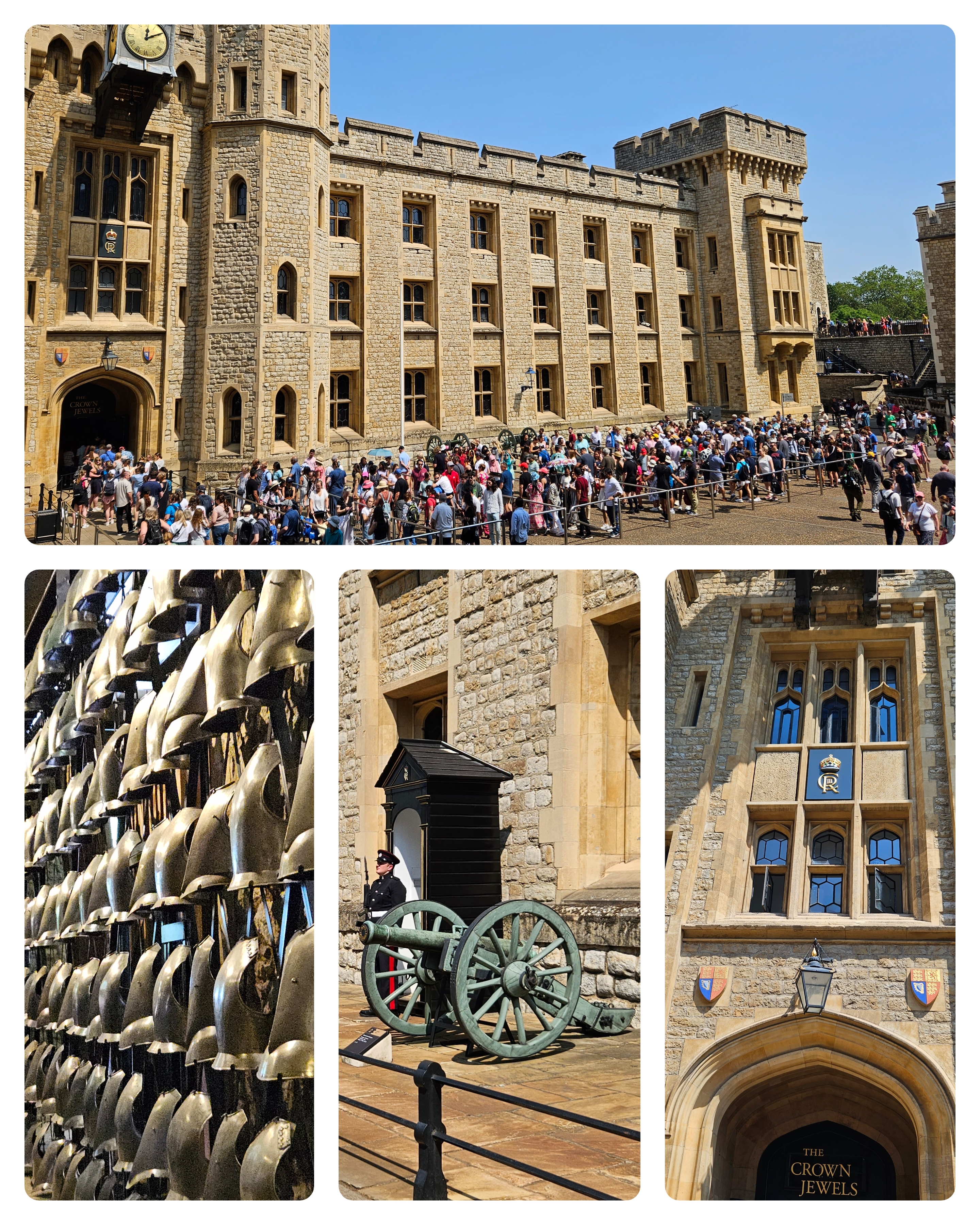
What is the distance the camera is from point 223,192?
1599 cm

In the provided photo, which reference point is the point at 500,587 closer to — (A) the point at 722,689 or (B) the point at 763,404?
(A) the point at 722,689

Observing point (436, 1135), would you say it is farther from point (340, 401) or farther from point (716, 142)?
point (716, 142)

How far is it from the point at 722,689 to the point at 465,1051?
208cm

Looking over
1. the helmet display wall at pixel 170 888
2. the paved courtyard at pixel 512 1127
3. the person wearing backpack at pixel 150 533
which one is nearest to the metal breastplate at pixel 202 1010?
the helmet display wall at pixel 170 888

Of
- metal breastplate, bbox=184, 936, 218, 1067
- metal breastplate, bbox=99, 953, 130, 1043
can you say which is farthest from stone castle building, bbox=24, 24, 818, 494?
metal breastplate, bbox=184, 936, 218, 1067

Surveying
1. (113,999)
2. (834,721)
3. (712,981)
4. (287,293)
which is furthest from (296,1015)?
(287,293)

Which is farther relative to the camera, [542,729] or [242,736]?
[542,729]

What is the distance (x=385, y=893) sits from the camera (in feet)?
17.4

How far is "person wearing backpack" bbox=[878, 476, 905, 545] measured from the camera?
11281 mm

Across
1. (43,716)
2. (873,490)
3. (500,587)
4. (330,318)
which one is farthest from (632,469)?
(43,716)

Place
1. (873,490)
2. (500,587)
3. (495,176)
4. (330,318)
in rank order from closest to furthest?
(500,587) → (873,490) → (330,318) → (495,176)

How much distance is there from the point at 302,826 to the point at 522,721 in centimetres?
124

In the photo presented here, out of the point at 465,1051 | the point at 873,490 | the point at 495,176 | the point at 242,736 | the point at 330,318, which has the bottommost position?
the point at 465,1051

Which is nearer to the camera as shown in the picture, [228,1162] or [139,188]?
[228,1162]
